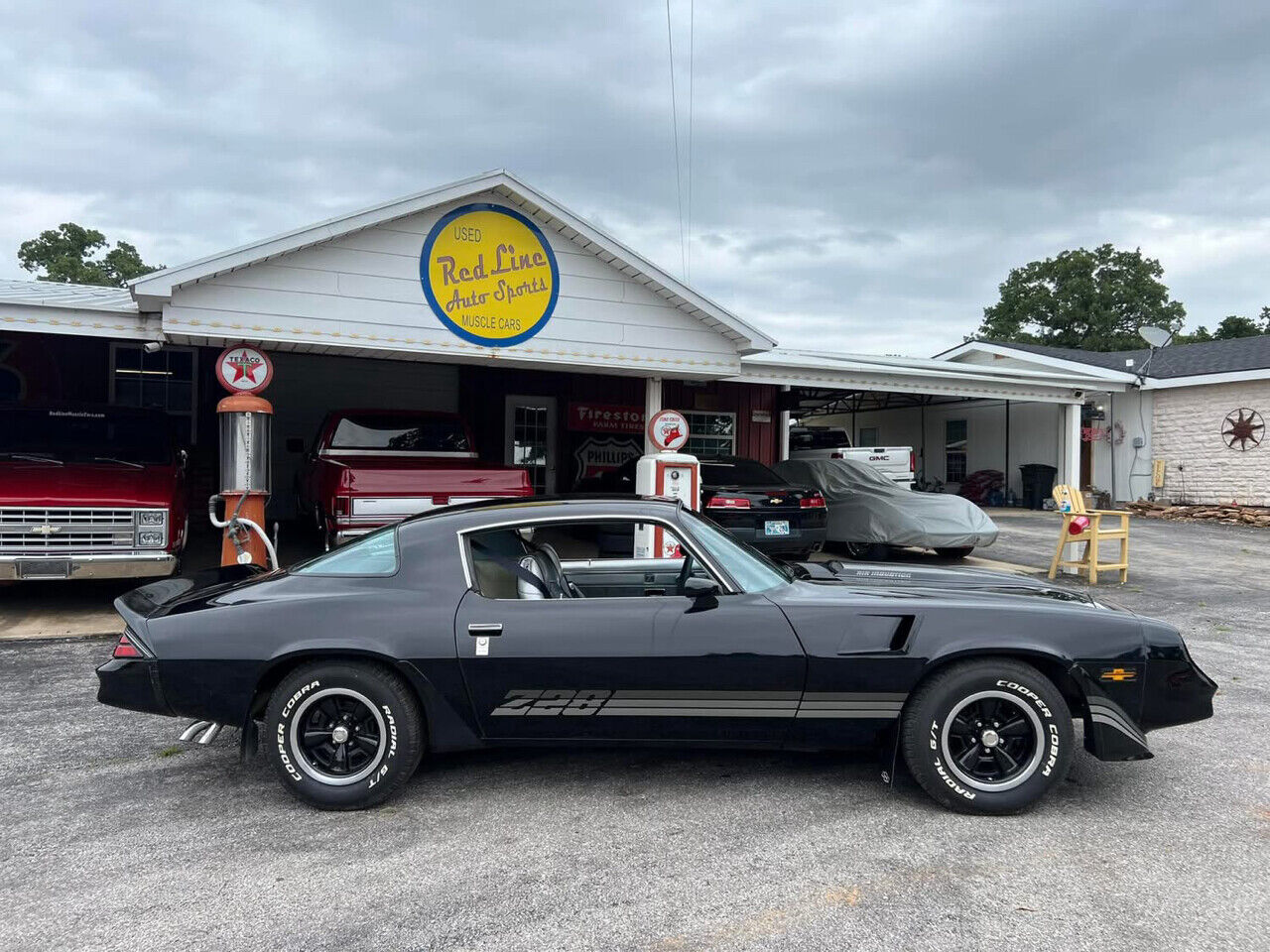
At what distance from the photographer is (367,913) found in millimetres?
2727

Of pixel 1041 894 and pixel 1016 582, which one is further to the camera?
pixel 1016 582

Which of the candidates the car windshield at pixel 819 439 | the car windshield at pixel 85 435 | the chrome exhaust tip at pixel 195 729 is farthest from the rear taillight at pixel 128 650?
the car windshield at pixel 819 439

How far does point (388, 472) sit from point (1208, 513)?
725 inches

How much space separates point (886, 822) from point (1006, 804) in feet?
1.63

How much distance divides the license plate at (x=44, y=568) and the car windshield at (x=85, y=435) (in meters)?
1.92

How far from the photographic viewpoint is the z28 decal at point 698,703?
3.47m

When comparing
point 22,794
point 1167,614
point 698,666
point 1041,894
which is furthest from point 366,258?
point 1167,614

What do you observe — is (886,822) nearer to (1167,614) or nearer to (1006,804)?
(1006,804)

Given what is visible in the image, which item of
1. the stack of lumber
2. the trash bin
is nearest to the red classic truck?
the stack of lumber

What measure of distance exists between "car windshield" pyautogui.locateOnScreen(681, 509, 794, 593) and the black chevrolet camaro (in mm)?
75

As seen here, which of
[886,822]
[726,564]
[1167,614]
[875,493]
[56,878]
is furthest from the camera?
[875,493]

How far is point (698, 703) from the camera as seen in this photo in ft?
11.4

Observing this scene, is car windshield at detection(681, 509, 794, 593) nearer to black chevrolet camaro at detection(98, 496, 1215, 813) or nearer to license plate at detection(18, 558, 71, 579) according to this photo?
black chevrolet camaro at detection(98, 496, 1215, 813)

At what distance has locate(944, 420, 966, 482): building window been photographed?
25.3 meters
